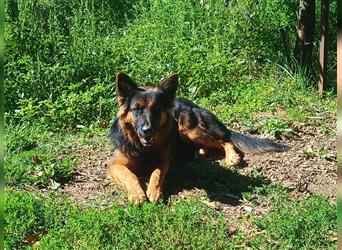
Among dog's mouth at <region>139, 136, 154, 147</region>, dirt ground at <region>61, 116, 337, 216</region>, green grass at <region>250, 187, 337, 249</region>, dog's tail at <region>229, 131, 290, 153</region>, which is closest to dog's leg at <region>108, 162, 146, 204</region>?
dirt ground at <region>61, 116, 337, 216</region>

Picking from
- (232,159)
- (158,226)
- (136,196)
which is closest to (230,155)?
(232,159)

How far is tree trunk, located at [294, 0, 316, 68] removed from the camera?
9.11 meters

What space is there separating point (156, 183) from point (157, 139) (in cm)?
57

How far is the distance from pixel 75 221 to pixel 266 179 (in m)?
2.25

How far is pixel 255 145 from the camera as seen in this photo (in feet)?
20.4

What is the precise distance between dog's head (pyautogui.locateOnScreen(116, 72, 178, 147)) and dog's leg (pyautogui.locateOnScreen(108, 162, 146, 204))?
13.8 inches

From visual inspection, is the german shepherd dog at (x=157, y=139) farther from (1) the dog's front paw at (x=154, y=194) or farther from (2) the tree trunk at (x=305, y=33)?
(2) the tree trunk at (x=305, y=33)

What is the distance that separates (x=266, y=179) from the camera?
5570mm

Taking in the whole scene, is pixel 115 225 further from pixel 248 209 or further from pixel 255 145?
pixel 255 145

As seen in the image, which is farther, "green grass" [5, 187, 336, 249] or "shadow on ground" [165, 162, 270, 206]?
"shadow on ground" [165, 162, 270, 206]

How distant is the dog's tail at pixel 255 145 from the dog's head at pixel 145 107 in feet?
4.02

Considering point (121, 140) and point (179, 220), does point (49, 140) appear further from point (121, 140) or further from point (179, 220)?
point (179, 220)

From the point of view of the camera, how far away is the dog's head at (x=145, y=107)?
5184 millimetres

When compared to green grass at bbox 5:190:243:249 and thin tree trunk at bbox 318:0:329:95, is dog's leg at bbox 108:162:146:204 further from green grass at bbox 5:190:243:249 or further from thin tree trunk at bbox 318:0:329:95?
thin tree trunk at bbox 318:0:329:95
